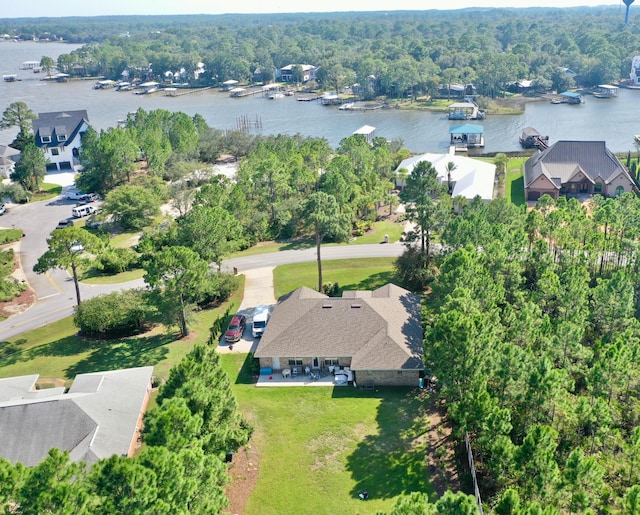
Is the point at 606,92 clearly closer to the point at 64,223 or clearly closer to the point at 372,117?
the point at 372,117

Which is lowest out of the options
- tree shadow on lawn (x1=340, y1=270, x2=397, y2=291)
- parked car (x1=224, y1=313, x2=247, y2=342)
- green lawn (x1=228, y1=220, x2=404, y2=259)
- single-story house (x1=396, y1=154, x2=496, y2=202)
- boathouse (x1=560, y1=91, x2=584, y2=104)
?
parked car (x1=224, y1=313, x2=247, y2=342)

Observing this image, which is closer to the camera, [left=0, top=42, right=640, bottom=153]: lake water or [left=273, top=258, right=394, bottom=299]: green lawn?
[left=273, top=258, right=394, bottom=299]: green lawn

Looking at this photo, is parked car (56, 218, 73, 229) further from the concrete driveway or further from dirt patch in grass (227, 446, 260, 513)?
dirt patch in grass (227, 446, 260, 513)

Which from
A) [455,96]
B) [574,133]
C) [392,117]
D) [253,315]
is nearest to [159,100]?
[392,117]

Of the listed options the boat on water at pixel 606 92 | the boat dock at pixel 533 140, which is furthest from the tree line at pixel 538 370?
the boat on water at pixel 606 92

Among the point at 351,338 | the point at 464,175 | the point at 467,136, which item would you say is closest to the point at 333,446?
the point at 351,338

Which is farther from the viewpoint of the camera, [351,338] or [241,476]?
[351,338]

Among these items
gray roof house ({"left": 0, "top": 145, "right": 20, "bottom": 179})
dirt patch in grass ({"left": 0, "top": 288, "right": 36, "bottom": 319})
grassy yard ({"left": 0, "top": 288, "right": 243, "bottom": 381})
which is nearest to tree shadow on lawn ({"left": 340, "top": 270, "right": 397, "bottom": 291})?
grassy yard ({"left": 0, "top": 288, "right": 243, "bottom": 381})
